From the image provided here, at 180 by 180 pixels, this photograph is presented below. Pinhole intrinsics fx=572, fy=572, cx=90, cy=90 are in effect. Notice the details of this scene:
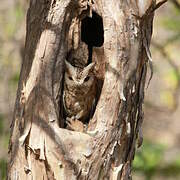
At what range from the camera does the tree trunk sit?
2.66 meters

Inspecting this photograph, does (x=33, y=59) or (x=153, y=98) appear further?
(x=153, y=98)

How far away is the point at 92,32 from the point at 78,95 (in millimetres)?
331

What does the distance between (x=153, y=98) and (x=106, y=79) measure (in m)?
6.70

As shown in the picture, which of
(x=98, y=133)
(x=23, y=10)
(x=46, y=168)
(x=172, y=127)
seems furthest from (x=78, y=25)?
(x=172, y=127)

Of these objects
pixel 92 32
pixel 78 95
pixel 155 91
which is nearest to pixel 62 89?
pixel 78 95

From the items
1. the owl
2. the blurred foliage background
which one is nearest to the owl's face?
the owl

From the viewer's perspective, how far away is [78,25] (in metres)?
2.74

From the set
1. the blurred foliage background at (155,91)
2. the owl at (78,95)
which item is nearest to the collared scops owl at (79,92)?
the owl at (78,95)

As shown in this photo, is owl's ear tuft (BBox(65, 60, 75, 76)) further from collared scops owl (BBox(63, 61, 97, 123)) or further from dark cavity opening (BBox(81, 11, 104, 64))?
dark cavity opening (BBox(81, 11, 104, 64))

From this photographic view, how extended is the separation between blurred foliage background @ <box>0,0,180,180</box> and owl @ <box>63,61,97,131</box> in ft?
4.19

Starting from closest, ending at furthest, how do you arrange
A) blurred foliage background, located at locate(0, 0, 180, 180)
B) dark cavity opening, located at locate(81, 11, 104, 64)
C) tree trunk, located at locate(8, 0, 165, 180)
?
1. tree trunk, located at locate(8, 0, 165, 180)
2. dark cavity opening, located at locate(81, 11, 104, 64)
3. blurred foliage background, located at locate(0, 0, 180, 180)

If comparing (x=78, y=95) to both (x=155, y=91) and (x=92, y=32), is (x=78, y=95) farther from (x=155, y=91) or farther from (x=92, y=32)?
(x=155, y=91)

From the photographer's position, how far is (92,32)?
9.41ft

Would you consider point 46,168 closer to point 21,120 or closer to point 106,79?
point 21,120
